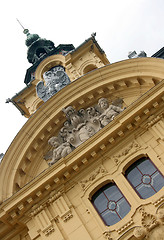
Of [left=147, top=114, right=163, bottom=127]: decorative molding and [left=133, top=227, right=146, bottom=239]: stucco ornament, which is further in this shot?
[left=147, top=114, right=163, bottom=127]: decorative molding

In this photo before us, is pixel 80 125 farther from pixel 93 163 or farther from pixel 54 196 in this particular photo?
pixel 54 196

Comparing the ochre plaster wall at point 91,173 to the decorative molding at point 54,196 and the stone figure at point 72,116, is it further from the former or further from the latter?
the stone figure at point 72,116

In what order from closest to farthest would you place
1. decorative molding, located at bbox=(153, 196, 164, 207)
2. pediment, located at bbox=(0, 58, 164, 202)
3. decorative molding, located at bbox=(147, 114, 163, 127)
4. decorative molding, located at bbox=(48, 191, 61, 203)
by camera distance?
decorative molding, located at bbox=(153, 196, 164, 207)
decorative molding, located at bbox=(147, 114, 163, 127)
decorative molding, located at bbox=(48, 191, 61, 203)
pediment, located at bbox=(0, 58, 164, 202)

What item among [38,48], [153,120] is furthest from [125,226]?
[38,48]

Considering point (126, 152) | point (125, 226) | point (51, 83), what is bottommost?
point (125, 226)

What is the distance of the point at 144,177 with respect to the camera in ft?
41.8

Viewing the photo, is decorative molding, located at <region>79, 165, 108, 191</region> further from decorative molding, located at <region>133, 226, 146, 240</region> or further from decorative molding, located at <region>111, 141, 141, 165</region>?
decorative molding, located at <region>133, 226, 146, 240</region>

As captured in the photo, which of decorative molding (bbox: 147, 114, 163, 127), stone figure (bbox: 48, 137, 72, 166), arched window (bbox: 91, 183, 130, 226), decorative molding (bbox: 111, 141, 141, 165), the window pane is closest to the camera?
the window pane

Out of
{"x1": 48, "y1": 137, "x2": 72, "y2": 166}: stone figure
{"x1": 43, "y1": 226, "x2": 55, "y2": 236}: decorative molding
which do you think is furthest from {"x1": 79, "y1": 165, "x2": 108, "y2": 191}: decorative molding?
{"x1": 43, "y1": 226, "x2": 55, "y2": 236}: decorative molding

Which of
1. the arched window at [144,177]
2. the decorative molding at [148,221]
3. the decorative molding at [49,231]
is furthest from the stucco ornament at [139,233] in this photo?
the decorative molding at [49,231]

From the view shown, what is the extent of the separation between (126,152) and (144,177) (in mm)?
1114

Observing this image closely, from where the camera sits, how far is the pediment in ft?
46.9

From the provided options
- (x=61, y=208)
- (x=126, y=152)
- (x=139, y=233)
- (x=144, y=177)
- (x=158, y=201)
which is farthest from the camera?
(x=126, y=152)

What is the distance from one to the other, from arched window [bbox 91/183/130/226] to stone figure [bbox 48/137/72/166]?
1.98 meters
